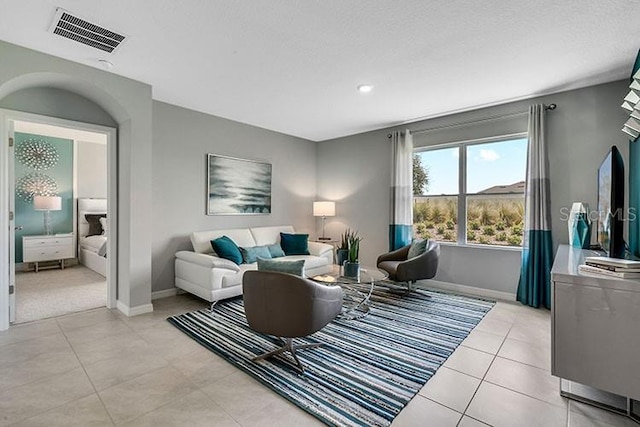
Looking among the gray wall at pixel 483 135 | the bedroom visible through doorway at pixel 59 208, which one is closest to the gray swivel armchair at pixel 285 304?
the gray wall at pixel 483 135

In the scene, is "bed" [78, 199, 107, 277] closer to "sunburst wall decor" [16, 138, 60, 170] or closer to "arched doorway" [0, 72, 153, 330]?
"sunburst wall decor" [16, 138, 60, 170]

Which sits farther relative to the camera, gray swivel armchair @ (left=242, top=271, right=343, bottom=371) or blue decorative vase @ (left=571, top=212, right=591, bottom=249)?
blue decorative vase @ (left=571, top=212, right=591, bottom=249)

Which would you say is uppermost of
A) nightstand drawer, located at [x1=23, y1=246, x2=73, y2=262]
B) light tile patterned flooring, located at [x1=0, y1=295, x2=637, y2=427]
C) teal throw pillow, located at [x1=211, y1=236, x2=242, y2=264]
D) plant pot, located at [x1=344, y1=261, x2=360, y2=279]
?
teal throw pillow, located at [x1=211, y1=236, x2=242, y2=264]

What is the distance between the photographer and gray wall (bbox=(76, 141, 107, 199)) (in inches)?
250

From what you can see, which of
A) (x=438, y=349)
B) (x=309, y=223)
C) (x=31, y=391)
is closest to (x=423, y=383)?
(x=438, y=349)

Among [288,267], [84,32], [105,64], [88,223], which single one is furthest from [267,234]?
[88,223]

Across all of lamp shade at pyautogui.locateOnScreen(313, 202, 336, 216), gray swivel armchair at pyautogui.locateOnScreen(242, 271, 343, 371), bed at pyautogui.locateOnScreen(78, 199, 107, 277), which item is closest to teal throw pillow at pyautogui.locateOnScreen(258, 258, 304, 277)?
gray swivel armchair at pyautogui.locateOnScreen(242, 271, 343, 371)

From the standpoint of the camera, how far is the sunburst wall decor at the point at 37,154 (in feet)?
18.4

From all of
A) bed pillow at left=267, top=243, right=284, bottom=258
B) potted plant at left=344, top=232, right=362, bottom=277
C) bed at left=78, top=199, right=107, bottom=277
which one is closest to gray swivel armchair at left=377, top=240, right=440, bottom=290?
potted plant at left=344, top=232, right=362, bottom=277

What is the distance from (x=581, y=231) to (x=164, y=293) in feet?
16.5

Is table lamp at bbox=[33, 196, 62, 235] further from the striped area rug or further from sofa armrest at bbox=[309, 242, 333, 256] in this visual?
sofa armrest at bbox=[309, 242, 333, 256]

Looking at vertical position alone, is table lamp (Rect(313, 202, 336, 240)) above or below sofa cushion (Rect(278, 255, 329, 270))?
above

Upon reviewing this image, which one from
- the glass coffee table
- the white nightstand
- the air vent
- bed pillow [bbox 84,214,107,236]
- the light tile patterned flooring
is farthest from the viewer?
bed pillow [bbox 84,214,107,236]

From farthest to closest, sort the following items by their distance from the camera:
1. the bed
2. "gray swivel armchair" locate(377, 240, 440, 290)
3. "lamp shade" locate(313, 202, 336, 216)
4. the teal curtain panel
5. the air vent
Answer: the bed
"lamp shade" locate(313, 202, 336, 216)
"gray swivel armchair" locate(377, 240, 440, 290)
the teal curtain panel
the air vent
